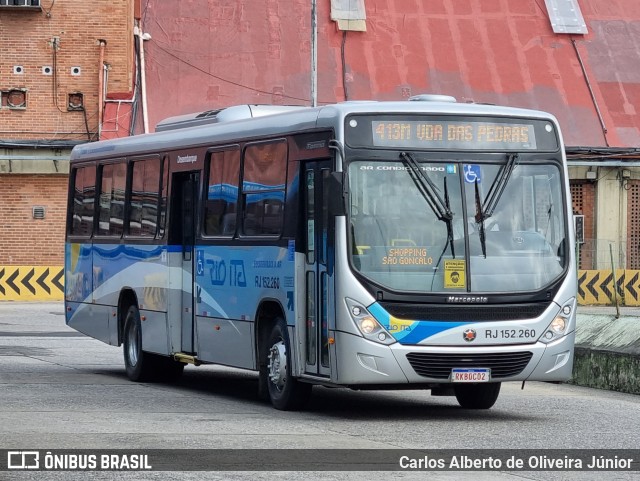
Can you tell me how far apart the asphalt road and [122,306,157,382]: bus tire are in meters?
0.26

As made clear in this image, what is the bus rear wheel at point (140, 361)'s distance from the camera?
1914 cm

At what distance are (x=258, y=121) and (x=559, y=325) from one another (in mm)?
3876

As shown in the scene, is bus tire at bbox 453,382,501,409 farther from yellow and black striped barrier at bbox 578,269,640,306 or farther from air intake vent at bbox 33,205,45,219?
air intake vent at bbox 33,205,45,219

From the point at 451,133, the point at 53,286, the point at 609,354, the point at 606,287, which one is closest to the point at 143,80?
the point at 53,286

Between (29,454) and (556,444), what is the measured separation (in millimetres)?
4236

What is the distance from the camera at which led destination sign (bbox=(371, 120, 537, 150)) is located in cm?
1452

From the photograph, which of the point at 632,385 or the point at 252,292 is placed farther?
the point at 632,385

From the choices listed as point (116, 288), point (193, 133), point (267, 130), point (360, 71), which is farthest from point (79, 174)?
point (360, 71)

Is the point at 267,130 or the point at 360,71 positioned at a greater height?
the point at 360,71

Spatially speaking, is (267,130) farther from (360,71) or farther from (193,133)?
(360,71)

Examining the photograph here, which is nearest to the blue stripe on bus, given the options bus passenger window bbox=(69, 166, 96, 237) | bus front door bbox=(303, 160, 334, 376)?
bus front door bbox=(303, 160, 334, 376)

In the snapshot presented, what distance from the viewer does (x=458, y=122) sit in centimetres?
1478

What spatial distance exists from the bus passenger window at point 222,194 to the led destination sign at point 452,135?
2.43 m

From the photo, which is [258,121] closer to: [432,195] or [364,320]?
[432,195]
